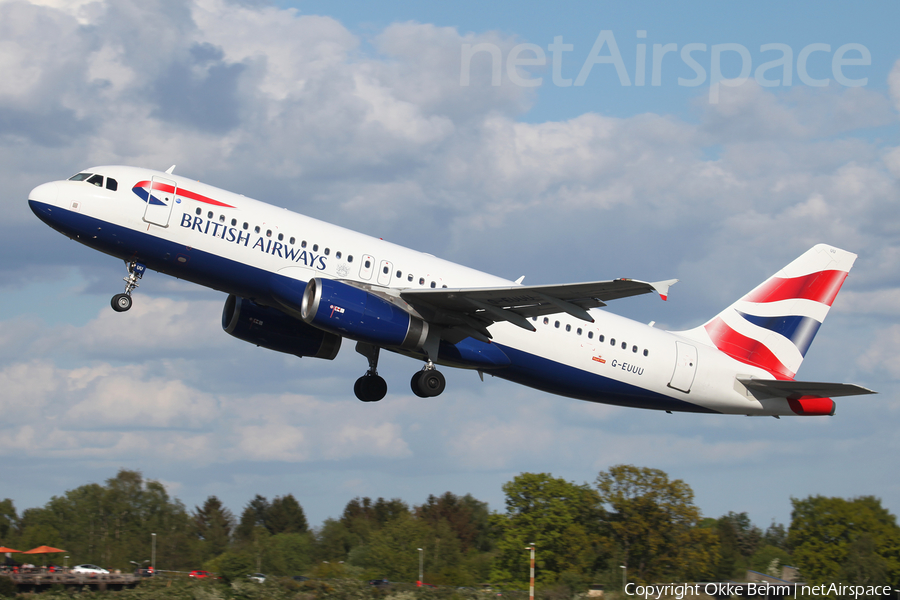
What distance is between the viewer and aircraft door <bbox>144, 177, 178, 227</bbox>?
29.5 metres

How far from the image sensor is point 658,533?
9381 cm

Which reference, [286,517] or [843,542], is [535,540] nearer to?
[843,542]

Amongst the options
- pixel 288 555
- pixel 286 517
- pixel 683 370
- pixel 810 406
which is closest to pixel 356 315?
pixel 683 370

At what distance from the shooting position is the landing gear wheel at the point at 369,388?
36250 mm

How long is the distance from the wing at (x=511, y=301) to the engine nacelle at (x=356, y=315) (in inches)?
29.7

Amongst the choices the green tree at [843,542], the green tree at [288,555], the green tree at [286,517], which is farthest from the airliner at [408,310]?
A: the green tree at [286,517]

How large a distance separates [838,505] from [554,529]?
33837 mm

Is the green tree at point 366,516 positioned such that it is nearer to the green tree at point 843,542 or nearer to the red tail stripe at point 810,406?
the green tree at point 843,542

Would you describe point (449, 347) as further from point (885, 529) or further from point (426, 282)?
point (885, 529)

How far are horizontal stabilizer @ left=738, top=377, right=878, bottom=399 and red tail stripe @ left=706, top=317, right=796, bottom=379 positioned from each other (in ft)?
4.38

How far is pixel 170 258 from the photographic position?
29.8 metres

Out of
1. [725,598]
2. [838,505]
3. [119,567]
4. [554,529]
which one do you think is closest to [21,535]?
[119,567]

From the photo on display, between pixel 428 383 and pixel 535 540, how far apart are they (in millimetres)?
66488

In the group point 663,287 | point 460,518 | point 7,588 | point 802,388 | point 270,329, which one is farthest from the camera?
point 460,518
